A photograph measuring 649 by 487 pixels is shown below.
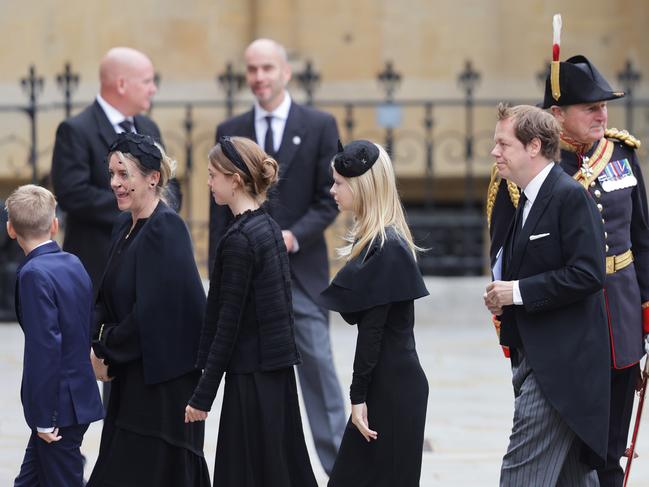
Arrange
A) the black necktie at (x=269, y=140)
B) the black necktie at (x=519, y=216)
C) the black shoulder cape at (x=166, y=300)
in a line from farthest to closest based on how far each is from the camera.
Answer: the black necktie at (x=269, y=140)
the black shoulder cape at (x=166, y=300)
the black necktie at (x=519, y=216)

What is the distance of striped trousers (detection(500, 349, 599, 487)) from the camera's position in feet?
15.7

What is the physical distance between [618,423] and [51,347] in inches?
86.3

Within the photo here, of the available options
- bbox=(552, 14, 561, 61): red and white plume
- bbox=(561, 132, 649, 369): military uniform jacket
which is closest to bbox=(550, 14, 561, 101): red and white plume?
bbox=(552, 14, 561, 61): red and white plume

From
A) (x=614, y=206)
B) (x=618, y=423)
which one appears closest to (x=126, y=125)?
(x=614, y=206)

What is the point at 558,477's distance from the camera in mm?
5047

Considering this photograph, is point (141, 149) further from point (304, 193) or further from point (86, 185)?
point (304, 193)

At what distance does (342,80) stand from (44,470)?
8428 millimetres

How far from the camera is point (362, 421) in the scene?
475 cm

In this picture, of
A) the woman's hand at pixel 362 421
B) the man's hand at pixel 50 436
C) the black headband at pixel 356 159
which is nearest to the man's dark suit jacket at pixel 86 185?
the man's hand at pixel 50 436

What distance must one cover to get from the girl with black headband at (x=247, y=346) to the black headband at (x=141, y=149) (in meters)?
0.35

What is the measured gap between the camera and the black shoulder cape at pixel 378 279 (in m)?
4.76

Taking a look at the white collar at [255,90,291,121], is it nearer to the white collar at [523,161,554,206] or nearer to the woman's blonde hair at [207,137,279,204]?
the woman's blonde hair at [207,137,279,204]

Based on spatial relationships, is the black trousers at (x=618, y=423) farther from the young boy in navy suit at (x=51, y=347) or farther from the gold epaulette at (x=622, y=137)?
the young boy in navy suit at (x=51, y=347)

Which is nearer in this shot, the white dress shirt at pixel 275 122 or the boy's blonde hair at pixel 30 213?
the boy's blonde hair at pixel 30 213
